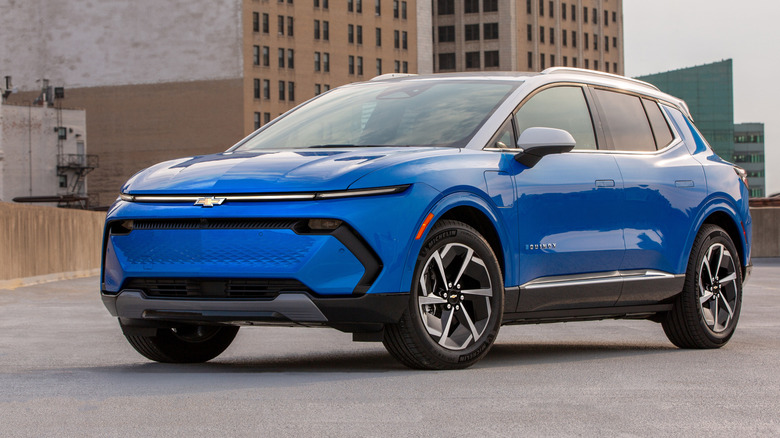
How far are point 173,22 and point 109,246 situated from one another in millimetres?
104664

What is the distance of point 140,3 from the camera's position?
362ft

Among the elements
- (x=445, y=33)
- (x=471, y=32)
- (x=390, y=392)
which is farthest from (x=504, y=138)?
(x=445, y=33)

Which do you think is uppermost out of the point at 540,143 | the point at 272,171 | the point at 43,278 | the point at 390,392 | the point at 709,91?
the point at 709,91

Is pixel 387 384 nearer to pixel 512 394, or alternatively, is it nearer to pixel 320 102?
pixel 512 394

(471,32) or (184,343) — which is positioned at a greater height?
(471,32)

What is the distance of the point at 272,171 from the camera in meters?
6.78

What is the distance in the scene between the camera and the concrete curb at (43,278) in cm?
2294

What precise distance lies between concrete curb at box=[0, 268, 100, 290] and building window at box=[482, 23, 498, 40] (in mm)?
108632

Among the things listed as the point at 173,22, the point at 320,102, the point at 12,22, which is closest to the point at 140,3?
the point at 173,22

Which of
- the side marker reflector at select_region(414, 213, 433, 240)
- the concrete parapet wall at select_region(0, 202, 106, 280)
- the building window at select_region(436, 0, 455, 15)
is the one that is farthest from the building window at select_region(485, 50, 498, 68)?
the side marker reflector at select_region(414, 213, 433, 240)

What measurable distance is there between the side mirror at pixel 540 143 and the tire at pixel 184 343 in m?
2.12

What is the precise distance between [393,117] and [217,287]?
5.95 feet

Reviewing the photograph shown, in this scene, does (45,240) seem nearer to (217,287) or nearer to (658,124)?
(658,124)

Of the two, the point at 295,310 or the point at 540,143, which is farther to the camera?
the point at 540,143
